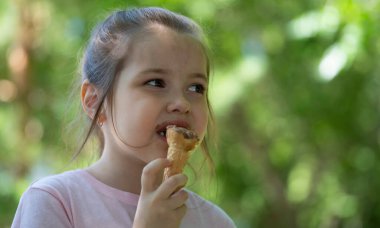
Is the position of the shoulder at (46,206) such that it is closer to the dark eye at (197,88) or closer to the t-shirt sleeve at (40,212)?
the t-shirt sleeve at (40,212)

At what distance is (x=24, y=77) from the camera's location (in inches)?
204

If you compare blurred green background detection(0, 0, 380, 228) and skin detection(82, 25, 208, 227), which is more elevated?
blurred green background detection(0, 0, 380, 228)

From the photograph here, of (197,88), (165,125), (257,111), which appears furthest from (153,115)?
(257,111)

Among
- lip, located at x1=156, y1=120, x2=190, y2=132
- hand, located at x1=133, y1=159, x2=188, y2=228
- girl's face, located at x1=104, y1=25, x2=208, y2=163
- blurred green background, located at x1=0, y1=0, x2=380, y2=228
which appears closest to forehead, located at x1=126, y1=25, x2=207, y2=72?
girl's face, located at x1=104, y1=25, x2=208, y2=163

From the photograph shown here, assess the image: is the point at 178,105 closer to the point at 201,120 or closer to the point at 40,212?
the point at 201,120

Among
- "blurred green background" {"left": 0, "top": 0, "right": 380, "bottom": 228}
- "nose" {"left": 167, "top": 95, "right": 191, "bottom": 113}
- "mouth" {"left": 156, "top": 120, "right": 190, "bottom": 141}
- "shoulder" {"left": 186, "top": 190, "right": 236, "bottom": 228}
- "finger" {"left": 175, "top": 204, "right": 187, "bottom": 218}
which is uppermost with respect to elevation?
"blurred green background" {"left": 0, "top": 0, "right": 380, "bottom": 228}

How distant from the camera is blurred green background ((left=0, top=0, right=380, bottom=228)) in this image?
489 centimetres

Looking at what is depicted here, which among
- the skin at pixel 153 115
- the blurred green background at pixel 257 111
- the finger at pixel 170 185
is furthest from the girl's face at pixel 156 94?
the blurred green background at pixel 257 111

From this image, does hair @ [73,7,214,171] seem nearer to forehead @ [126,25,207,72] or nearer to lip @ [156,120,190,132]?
forehead @ [126,25,207,72]

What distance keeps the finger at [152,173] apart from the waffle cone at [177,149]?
2cm

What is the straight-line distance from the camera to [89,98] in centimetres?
147

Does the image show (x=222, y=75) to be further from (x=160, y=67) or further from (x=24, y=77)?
(x=160, y=67)

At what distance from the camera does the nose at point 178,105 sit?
130cm

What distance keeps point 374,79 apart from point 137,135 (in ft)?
13.4
